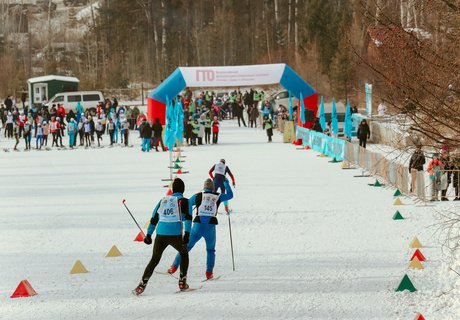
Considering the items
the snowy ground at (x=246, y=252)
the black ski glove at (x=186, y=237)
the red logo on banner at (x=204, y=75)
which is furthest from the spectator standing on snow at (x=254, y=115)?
the black ski glove at (x=186, y=237)

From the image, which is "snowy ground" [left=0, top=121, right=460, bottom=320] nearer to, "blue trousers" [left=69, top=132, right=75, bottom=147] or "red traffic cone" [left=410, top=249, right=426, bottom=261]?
"red traffic cone" [left=410, top=249, right=426, bottom=261]

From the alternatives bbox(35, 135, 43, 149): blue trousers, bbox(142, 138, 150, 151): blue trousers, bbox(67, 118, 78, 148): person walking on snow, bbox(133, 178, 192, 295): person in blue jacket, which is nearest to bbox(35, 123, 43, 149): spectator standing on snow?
bbox(35, 135, 43, 149): blue trousers

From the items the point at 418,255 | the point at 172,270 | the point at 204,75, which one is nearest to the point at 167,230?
the point at 172,270

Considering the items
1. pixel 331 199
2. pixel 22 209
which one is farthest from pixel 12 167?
pixel 331 199

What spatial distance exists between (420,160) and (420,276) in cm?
782

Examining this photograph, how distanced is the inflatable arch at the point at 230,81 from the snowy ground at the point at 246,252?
493 inches

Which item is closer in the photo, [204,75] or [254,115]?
[204,75]

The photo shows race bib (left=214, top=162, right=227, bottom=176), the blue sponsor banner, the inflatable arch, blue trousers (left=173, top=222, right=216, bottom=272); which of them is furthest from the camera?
the inflatable arch

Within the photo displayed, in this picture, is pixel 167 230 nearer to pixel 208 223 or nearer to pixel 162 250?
pixel 162 250

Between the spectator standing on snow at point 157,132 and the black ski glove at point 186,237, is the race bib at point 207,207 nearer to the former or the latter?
the black ski glove at point 186,237

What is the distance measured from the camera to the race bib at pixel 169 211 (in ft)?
37.6

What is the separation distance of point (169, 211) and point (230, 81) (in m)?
27.7

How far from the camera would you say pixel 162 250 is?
451 inches

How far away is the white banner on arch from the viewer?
127 feet
